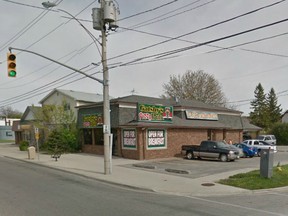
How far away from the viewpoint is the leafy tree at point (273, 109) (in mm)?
69688

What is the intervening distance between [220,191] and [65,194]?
5.63m

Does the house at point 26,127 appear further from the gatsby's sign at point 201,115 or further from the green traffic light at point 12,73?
the green traffic light at point 12,73

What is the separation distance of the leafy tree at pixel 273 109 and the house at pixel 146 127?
44.2 meters

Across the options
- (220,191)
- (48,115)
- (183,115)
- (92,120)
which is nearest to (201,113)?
(183,115)

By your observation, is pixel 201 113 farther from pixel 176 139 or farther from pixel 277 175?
pixel 277 175

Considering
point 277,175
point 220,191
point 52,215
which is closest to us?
point 52,215

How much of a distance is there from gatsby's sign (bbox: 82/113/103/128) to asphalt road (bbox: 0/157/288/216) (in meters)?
14.2

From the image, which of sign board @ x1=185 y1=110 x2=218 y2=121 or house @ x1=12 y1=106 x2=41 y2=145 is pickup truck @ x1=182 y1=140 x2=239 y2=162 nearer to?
sign board @ x1=185 y1=110 x2=218 y2=121

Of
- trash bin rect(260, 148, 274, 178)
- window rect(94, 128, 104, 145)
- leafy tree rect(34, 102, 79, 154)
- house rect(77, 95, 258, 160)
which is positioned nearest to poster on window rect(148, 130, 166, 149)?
house rect(77, 95, 258, 160)

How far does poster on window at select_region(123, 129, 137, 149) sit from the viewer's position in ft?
75.5

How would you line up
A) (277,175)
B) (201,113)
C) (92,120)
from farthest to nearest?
(201,113) → (92,120) → (277,175)

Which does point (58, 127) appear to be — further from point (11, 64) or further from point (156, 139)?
point (11, 64)

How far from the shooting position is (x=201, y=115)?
30250 mm

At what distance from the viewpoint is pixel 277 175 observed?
13.1m
